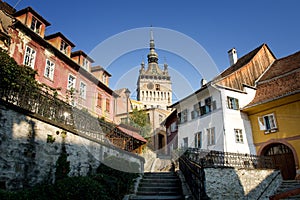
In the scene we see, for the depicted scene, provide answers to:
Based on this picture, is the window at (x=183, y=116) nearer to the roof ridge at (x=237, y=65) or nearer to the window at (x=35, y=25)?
the roof ridge at (x=237, y=65)

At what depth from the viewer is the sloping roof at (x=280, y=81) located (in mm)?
18194

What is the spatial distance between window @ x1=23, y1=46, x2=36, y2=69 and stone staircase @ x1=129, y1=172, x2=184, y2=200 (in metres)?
11.0

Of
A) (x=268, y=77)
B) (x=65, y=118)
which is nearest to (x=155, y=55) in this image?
(x=268, y=77)

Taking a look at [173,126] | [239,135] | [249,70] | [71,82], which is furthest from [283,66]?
[71,82]

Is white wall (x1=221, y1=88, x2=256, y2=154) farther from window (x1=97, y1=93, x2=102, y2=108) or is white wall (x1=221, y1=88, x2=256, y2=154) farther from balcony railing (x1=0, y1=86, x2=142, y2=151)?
window (x1=97, y1=93, x2=102, y2=108)

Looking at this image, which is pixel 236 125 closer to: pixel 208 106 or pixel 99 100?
pixel 208 106

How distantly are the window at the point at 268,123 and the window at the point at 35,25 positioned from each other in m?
19.5

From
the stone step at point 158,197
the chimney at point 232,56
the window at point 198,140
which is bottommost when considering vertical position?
the stone step at point 158,197

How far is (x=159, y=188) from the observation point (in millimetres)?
11094

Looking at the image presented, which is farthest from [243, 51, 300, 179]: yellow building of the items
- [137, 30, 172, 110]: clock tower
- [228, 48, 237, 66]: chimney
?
[137, 30, 172, 110]: clock tower

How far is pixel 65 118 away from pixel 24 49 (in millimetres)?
8033

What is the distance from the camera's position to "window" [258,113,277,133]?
728 inches

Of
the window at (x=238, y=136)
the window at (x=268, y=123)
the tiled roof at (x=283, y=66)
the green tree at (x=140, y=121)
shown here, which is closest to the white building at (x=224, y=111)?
the window at (x=238, y=136)

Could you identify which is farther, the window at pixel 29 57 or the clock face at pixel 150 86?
the clock face at pixel 150 86
